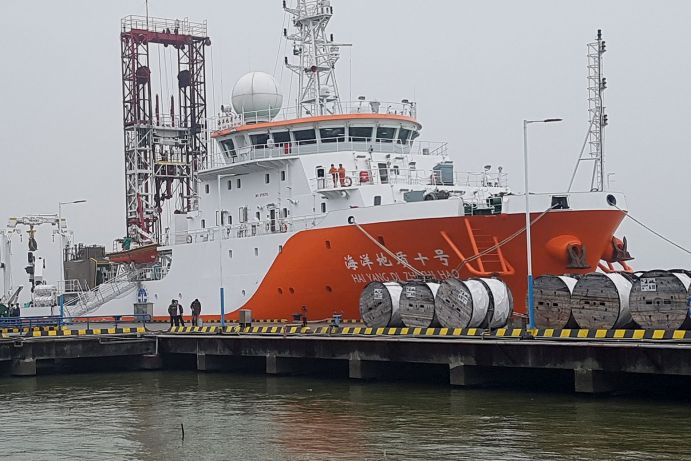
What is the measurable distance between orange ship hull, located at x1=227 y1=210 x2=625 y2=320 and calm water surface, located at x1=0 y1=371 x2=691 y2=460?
5034mm

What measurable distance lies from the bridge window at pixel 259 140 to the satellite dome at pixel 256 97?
1.98 meters

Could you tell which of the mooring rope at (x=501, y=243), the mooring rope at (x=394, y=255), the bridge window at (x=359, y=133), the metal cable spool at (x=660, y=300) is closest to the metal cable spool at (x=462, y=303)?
the mooring rope at (x=501, y=243)

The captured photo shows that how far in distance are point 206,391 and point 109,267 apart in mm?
27473

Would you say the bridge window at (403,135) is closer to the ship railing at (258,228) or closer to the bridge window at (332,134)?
the bridge window at (332,134)

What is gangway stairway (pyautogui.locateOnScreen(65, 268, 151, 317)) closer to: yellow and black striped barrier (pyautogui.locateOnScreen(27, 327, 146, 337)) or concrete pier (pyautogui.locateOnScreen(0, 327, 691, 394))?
concrete pier (pyautogui.locateOnScreen(0, 327, 691, 394))

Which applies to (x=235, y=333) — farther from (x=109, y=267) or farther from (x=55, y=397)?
(x=109, y=267)

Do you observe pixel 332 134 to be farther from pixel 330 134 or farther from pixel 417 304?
pixel 417 304

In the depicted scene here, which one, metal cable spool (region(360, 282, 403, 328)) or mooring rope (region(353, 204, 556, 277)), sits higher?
mooring rope (region(353, 204, 556, 277))

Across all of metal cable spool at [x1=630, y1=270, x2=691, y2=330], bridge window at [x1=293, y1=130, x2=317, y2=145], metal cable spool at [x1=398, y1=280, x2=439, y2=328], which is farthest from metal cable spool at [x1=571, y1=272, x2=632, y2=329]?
bridge window at [x1=293, y1=130, x2=317, y2=145]

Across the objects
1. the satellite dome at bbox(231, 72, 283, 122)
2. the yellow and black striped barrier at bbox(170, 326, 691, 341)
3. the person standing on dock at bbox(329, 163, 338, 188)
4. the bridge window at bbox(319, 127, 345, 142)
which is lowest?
the yellow and black striped barrier at bbox(170, 326, 691, 341)

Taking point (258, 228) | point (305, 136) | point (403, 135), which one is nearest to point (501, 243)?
point (403, 135)

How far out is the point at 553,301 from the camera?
84.2ft

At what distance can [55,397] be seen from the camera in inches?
1099

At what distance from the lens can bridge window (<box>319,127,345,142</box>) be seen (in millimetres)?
38031
